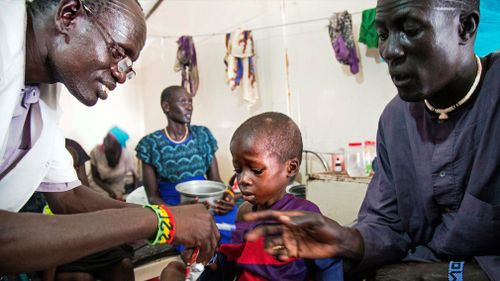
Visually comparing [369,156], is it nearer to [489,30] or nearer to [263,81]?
[489,30]

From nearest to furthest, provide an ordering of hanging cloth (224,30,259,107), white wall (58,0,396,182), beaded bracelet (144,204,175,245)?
beaded bracelet (144,204,175,245)
white wall (58,0,396,182)
hanging cloth (224,30,259,107)

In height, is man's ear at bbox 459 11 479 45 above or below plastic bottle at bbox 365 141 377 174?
above

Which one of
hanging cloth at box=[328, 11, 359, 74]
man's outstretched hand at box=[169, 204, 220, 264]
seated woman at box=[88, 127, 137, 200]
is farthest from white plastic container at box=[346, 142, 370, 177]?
seated woman at box=[88, 127, 137, 200]

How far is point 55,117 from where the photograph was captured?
151 centimetres

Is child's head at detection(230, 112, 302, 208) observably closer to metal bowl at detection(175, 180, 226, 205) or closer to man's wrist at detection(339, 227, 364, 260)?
man's wrist at detection(339, 227, 364, 260)

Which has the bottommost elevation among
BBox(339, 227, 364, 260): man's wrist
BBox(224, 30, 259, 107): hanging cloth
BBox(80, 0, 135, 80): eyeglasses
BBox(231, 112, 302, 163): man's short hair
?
BBox(339, 227, 364, 260): man's wrist

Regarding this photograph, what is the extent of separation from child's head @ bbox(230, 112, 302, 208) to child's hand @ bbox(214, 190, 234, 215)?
1151 millimetres

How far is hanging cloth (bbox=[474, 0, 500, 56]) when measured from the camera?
220cm

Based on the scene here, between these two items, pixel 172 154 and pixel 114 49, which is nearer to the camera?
pixel 114 49

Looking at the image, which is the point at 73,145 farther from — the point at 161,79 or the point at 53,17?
the point at 161,79

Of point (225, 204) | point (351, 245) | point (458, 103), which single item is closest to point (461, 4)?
point (458, 103)

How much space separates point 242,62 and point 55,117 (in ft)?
11.0

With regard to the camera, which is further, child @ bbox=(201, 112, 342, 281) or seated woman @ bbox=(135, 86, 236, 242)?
seated woman @ bbox=(135, 86, 236, 242)

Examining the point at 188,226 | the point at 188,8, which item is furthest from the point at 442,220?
the point at 188,8
